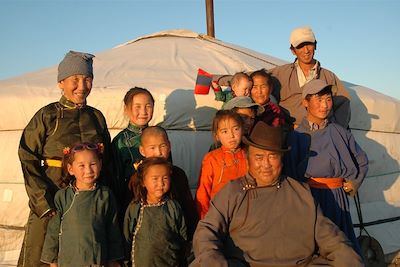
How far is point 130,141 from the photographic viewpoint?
9.34 ft

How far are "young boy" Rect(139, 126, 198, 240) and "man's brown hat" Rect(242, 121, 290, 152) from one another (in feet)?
1.62

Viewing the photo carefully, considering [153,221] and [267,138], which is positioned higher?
[267,138]

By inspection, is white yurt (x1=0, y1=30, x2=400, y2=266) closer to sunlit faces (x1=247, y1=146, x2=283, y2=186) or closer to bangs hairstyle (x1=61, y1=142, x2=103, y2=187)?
bangs hairstyle (x1=61, y1=142, x2=103, y2=187)

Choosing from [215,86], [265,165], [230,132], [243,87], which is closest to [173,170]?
[230,132]

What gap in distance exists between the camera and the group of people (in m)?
2.29

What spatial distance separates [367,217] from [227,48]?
7.48 feet

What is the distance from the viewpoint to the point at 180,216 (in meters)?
2.62

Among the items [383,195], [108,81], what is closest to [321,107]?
[108,81]

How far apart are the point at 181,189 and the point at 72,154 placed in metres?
0.60

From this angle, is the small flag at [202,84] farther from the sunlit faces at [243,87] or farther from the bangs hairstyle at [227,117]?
the bangs hairstyle at [227,117]

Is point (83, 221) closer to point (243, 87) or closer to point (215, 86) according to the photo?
point (243, 87)

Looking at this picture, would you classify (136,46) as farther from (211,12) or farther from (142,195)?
(142,195)

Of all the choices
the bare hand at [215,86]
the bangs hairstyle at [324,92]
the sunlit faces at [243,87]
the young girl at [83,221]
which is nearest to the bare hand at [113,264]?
the young girl at [83,221]

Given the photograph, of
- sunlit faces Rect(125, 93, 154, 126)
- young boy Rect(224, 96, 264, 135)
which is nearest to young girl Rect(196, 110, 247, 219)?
young boy Rect(224, 96, 264, 135)
